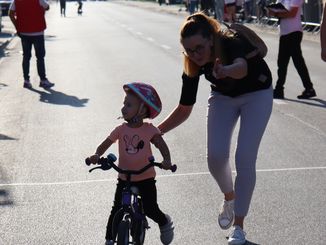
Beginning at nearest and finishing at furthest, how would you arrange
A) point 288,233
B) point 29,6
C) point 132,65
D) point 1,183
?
point 288,233, point 1,183, point 29,6, point 132,65

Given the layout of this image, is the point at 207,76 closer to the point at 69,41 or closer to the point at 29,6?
the point at 29,6

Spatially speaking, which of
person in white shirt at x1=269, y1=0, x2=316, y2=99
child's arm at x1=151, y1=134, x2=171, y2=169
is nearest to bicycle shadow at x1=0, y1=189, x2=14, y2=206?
child's arm at x1=151, y1=134, x2=171, y2=169

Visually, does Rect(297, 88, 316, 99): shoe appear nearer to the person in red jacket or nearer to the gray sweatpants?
the person in red jacket

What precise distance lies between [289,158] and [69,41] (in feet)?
62.2

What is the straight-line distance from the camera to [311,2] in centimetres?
2589

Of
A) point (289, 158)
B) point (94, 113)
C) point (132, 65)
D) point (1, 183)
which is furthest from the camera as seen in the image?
point (132, 65)

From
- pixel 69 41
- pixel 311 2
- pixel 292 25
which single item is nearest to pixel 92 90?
pixel 292 25

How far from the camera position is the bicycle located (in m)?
4.24

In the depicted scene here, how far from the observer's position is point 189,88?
4.97 meters

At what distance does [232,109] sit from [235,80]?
251 mm

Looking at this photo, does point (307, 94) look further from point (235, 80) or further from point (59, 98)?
point (235, 80)

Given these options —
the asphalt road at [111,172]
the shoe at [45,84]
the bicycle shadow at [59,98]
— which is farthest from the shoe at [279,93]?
the shoe at [45,84]

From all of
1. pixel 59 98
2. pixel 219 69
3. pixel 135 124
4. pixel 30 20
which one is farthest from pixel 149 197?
pixel 30 20

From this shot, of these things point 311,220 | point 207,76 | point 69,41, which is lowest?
point 69,41
